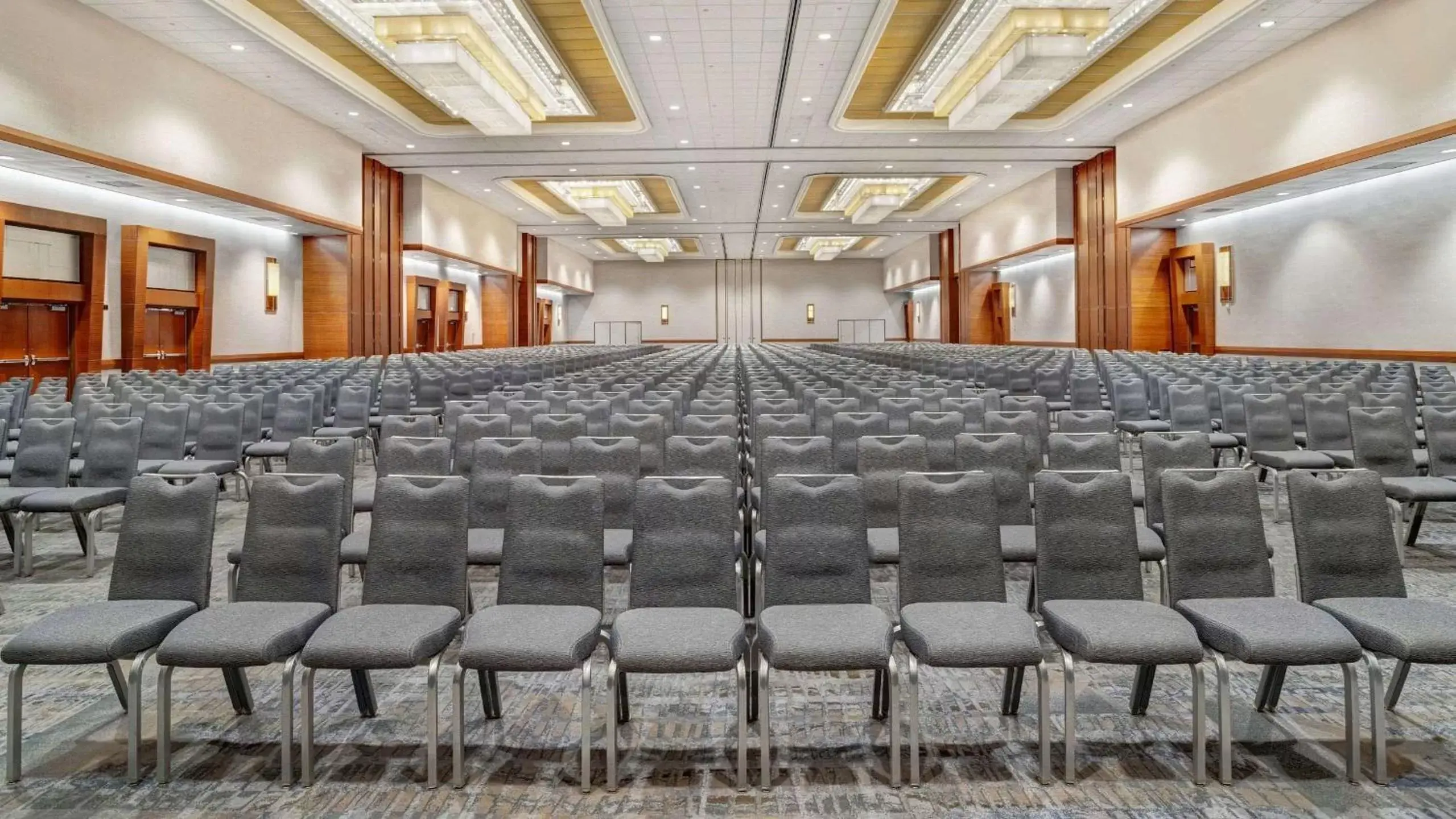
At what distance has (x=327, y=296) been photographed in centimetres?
1995

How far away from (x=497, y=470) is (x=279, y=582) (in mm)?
1470

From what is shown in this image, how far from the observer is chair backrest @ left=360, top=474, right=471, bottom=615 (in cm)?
332

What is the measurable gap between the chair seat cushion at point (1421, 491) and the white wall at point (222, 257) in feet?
55.5

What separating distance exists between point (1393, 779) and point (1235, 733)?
18.5 inches

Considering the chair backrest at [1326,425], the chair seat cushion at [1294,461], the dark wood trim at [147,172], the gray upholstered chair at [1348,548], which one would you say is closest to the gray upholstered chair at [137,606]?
the gray upholstered chair at [1348,548]

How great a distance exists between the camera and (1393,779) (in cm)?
268

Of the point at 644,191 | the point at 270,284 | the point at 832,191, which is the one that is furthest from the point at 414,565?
the point at 832,191

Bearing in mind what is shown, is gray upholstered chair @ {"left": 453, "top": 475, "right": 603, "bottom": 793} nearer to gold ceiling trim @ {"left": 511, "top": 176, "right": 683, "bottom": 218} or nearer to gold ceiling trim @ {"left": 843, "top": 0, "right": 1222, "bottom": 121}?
gold ceiling trim @ {"left": 843, "top": 0, "right": 1222, "bottom": 121}

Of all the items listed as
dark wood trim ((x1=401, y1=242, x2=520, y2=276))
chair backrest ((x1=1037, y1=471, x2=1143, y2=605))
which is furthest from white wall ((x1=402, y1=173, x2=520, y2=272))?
chair backrest ((x1=1037, y1=471, x2=1143, y2=605))

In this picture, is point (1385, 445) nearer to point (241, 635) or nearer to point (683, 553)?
point (683, 553)

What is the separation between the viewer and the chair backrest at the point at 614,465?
4516 mm

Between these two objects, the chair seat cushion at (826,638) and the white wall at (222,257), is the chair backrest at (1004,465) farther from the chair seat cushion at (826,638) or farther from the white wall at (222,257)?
the white wall at (222,257)

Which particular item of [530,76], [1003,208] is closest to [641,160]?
[530,76]

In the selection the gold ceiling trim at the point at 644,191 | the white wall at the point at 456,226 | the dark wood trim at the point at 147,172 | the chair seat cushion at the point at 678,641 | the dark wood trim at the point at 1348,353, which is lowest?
the chair seat cushion at the point at 678,641
